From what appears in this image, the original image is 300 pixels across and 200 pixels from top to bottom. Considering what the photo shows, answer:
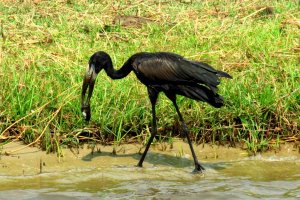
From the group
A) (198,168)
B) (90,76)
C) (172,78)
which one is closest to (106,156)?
(90,76)

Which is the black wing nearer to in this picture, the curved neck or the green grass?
the curved neck

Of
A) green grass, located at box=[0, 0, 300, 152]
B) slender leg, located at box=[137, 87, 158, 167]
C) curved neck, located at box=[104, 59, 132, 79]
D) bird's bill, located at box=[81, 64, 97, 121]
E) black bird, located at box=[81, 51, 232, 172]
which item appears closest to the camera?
black bird, located at box=[81, 51, 232, 172]

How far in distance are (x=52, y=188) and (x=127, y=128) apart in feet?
4.24

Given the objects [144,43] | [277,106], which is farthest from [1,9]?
[277,106]

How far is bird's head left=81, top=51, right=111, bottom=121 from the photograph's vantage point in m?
7.40

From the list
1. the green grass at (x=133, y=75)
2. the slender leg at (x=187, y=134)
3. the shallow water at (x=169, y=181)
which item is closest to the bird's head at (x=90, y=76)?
the green grass at (x=133, y=75)

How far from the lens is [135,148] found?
25.7ft

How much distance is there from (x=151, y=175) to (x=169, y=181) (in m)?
0.23

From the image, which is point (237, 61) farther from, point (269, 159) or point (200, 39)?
point (269, 159)

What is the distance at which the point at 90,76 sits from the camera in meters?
7.45

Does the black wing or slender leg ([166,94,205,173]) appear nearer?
the black wing

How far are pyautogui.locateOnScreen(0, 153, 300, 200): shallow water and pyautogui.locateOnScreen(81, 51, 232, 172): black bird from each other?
0.19 metres

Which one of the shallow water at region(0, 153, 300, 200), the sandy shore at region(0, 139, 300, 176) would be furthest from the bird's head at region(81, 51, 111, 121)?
the shallow water at region(0, 153, 300, 200)

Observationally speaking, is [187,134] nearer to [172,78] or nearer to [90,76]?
[172,78]
